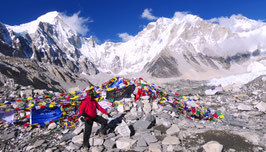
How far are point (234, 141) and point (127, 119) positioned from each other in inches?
149

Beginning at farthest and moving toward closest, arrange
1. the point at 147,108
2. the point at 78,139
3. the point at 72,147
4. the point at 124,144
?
the point at 147,108 → the point at 78,139 → the point at 72,147 → the point at 124,144

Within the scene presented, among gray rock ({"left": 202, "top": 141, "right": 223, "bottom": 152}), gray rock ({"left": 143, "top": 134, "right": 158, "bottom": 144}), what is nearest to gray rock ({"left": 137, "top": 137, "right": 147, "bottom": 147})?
gray rock ({"left": 143, "top": 134, "right": 158, "bottom": 144})

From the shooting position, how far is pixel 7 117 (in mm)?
7121

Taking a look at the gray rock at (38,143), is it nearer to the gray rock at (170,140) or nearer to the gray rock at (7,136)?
the gray rock at (7,136)

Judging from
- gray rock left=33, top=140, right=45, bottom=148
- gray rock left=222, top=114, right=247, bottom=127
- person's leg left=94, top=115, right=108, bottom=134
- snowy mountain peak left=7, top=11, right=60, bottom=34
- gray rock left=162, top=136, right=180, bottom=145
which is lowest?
gray rock left=222, top=114, right=247, bottom=127

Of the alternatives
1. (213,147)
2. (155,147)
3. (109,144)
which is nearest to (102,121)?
(109,144)

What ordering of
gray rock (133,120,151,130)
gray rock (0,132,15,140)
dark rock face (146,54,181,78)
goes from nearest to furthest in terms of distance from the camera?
gray rock (133,120,151,130)
gray rock (0,132,15,140)
dark rock face (146,54,181,78)

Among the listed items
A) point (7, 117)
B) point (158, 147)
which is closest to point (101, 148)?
point (158, 147)

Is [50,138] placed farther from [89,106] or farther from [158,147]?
[158,147]

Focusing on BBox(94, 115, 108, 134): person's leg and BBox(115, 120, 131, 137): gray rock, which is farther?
BBox(115, 120, 131, 137): gray rock

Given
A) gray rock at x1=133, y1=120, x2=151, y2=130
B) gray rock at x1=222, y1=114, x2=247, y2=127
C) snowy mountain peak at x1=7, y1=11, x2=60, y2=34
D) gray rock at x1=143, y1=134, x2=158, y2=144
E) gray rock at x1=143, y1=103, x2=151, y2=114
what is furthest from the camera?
snowy mountain peak at x1=7, y1=11, x2=60, y2=34

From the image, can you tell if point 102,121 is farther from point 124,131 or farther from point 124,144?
point 124,144

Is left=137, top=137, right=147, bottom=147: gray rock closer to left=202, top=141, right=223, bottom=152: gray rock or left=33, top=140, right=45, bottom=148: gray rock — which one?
left=202, top=141, right=223, bottom=152: gray rock

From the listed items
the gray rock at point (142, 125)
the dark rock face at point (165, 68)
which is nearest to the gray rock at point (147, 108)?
the gray rock at point (142, 125)
